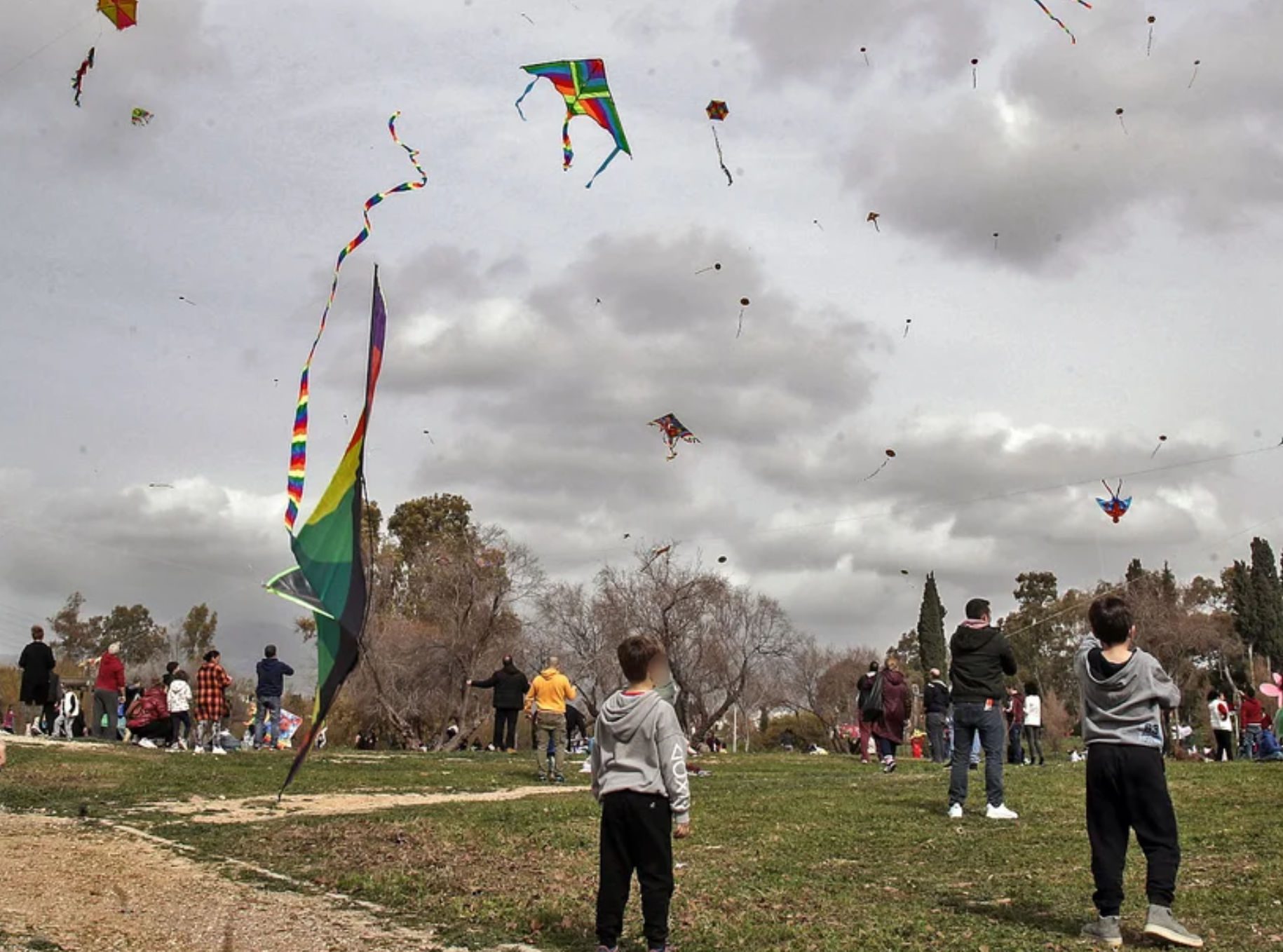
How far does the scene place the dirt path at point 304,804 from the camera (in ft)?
39.1

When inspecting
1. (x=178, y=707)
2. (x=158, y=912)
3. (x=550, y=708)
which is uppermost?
(x=550, y=708)

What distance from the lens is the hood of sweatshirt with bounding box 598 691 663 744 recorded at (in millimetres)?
6535

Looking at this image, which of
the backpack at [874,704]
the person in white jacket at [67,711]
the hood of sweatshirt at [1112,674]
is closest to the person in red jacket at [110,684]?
the person in white jacket at [67,711]

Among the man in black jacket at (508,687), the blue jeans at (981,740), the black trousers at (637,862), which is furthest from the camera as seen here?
the man in black jacket at (508,687)

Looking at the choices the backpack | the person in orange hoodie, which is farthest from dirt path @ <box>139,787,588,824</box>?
the backpack

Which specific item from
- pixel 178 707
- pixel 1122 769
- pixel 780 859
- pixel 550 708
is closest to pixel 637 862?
pixel 1122 769

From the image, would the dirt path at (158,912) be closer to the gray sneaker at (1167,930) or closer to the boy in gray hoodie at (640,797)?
the boy in gray hoodie at (640,797)

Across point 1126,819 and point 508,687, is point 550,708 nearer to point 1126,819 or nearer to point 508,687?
point 508,687

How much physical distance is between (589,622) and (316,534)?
63.8m

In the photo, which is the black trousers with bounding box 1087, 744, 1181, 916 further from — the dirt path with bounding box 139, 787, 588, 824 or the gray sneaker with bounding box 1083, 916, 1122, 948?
the dirt path with bounding box 139, 787, 588, 824

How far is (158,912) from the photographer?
7.34 metres

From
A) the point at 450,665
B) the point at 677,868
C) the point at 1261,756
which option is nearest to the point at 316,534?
the point at 677,868

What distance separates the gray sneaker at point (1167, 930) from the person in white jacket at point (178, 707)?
18.7 metres

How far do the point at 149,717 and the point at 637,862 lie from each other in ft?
59.2
